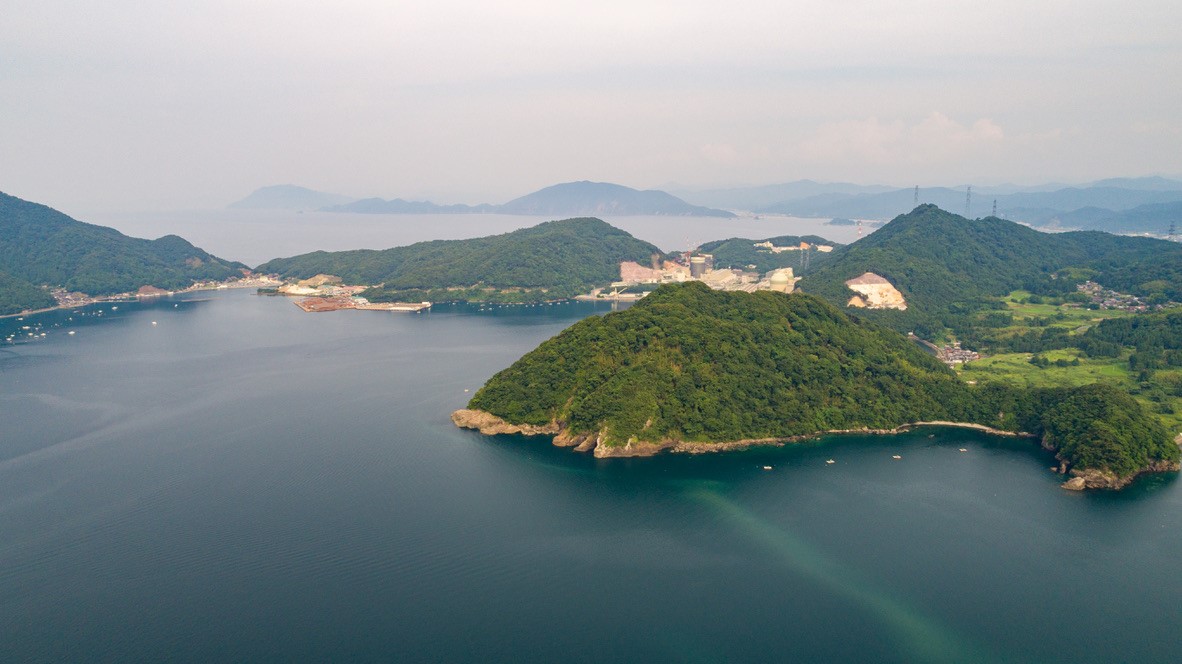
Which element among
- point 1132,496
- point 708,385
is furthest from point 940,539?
point 708,385

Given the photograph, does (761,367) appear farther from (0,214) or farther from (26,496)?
(0,214)

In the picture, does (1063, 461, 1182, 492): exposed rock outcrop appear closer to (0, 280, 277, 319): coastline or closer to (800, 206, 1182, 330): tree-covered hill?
(800, 206, 1182, 330): tree-covered hill

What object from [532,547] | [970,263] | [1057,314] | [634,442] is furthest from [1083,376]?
[970,263]

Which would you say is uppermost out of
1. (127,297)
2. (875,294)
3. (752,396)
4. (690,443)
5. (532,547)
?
(875,294)

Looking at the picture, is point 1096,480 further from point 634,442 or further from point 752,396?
point 634,442

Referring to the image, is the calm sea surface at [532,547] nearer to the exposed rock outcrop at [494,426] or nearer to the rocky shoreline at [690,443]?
the rocky shoreline at [690,443]

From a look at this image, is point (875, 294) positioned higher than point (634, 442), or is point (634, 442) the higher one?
point (875, 294)
